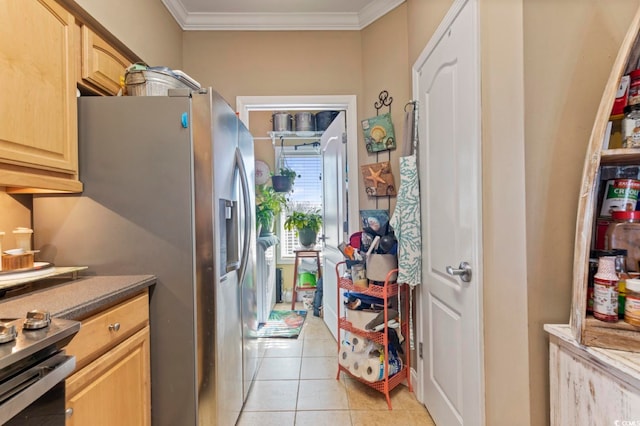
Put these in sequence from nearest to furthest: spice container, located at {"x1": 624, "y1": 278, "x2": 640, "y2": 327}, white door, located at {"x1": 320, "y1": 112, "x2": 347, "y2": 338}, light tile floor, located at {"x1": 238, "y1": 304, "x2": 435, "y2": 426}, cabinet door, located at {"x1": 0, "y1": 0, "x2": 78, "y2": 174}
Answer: spice container, located at {"x1": 624, "y1": 278, "x2": 640, "y2": 327}, cabinet door, located at {"x1": 0, "y1": 0, "x2": 78, "y2": 174}, light tile floor, located at {"x1": 238, "y1": 304, "x2": 435, "y2": 426}, white door, located at {"x1": 320, "y1": 112, "x2": 347, "y2": 338}

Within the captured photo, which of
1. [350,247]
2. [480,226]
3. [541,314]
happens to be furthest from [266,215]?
[541,314]

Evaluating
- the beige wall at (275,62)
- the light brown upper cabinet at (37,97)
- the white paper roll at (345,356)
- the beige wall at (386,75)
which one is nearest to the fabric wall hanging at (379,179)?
the beige wall at (386,75)

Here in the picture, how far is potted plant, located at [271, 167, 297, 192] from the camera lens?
3.93m

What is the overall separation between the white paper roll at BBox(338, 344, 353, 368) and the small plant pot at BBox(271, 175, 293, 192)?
230 cm

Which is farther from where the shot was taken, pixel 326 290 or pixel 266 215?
pixel 266 215

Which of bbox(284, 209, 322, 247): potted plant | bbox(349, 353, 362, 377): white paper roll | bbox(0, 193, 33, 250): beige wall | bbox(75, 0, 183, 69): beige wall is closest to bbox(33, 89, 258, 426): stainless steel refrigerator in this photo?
bbox(0, 193, 33, 250): beige wall

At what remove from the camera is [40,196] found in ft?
4.51

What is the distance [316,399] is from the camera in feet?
6.47

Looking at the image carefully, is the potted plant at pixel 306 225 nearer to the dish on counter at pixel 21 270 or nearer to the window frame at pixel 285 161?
the window frame at pixel 285 161

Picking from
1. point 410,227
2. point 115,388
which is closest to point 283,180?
point 410,227

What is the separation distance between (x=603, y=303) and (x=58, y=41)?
7.08 ft

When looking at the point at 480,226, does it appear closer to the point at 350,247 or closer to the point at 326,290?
the point at 350,247

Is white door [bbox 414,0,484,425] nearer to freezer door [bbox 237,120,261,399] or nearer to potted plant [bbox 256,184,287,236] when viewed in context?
freezer door [bbox 237,120,261,399]

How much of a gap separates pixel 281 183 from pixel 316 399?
2566 millimetres
